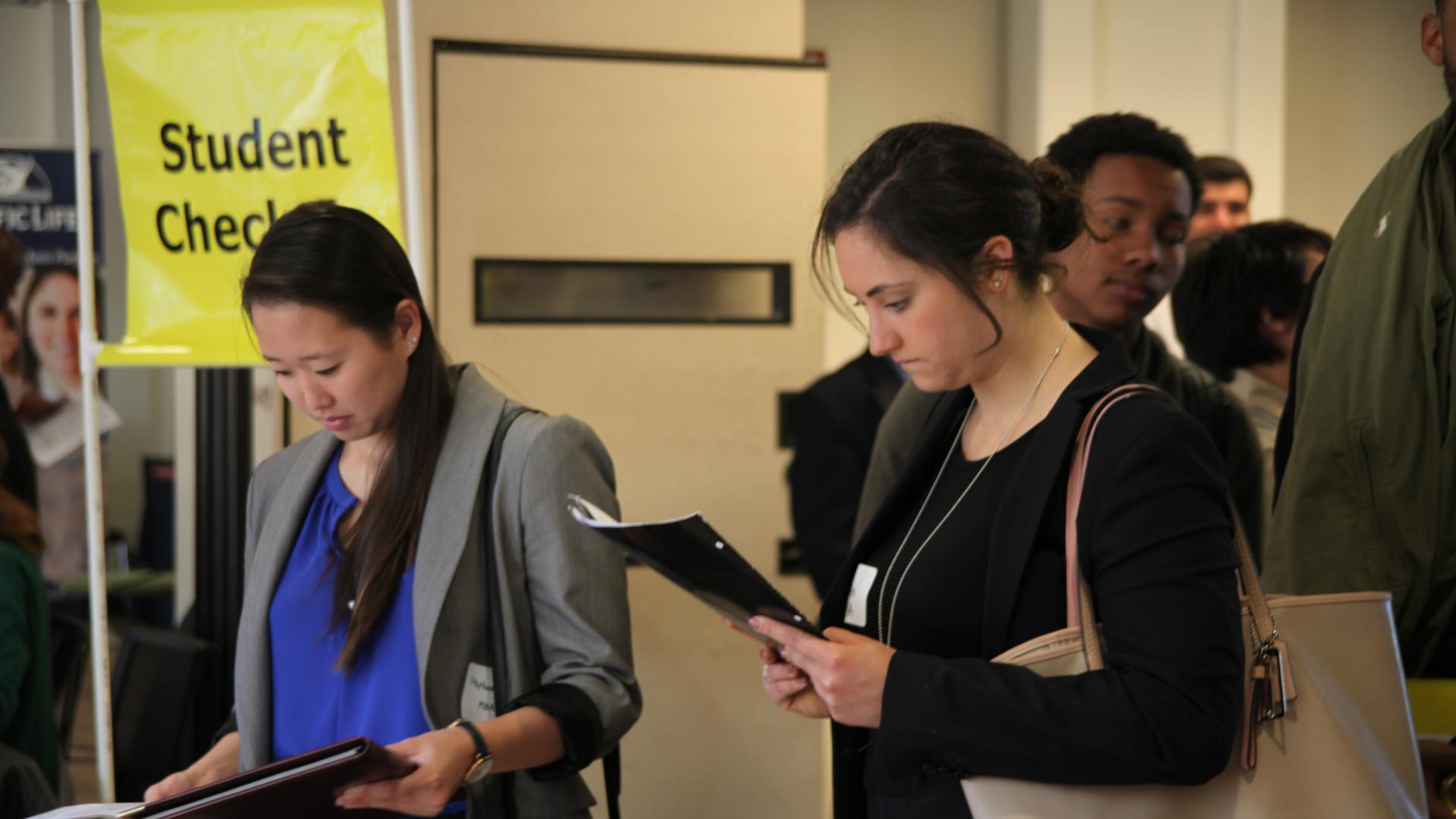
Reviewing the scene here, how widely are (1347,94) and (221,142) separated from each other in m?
5.06

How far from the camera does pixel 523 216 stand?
11.0 ft

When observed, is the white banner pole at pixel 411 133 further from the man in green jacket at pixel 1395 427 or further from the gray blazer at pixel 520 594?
the man in green jacket at pixel 1395 427

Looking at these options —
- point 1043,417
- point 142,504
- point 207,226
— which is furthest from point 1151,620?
point 142,504

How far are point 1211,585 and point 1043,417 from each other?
0.82ft

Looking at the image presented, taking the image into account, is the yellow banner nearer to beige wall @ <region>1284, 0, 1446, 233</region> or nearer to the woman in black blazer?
the woman in black blazer

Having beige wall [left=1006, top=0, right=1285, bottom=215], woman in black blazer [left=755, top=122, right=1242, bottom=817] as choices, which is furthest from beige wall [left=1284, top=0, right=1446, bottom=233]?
woman in black blazer [left=755, top=122, right=1242, bottom=817]

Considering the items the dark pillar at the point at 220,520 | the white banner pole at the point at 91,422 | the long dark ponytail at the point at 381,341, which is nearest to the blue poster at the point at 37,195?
the dark pillar at the point at 220,520

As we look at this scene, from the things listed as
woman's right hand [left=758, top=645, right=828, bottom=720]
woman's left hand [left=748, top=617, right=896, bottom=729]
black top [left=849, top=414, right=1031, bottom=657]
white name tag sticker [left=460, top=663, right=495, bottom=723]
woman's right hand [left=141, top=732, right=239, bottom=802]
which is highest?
black top [left=849, top=414, right=1031, bottom=657]

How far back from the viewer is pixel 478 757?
146cm

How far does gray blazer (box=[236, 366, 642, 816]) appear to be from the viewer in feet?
5.19

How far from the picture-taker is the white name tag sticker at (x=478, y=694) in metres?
1.60

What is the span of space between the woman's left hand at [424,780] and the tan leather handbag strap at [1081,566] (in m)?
0.69

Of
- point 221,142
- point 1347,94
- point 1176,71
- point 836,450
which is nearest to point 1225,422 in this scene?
point 836,450

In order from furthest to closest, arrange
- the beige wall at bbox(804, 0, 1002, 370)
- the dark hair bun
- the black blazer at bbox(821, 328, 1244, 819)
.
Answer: the beige wall at bbox(804, 0, 1002, 370) < the dark hair bun < the black blazer at bbox(821, 328, 1244, 819)
